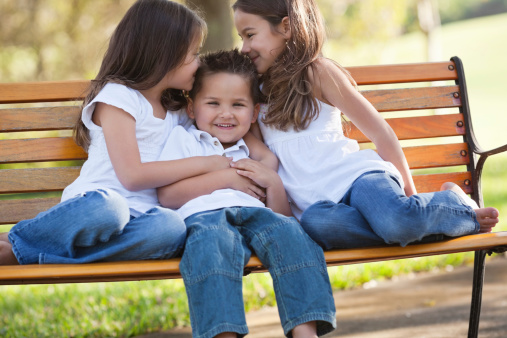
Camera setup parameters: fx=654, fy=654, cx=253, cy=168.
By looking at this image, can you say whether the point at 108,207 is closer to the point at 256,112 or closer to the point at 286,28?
the point at 256,112

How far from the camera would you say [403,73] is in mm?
3297

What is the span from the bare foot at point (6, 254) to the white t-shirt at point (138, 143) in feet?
1.03

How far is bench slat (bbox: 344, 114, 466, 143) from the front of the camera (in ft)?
10.7

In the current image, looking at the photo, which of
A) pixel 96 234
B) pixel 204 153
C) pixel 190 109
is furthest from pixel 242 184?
pixel 96 234

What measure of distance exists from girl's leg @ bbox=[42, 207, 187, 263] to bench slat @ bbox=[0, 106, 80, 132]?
0.89 meters

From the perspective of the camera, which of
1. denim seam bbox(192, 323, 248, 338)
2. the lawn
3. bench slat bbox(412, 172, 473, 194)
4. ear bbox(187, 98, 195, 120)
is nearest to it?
denim seam bbox(192, 323, 248, 338)

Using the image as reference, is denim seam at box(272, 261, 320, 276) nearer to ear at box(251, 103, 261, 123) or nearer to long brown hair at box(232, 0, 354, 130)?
long brown hair at box(232, 0, 354, 130)

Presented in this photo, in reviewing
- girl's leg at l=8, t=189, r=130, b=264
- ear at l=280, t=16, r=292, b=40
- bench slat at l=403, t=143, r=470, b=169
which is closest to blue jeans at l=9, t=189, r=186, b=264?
girl's leg at l=8, t=189, r=130, b=264

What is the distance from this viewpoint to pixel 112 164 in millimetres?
2582

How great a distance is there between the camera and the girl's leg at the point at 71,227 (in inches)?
88.7

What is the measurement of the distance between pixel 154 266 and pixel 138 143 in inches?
28.0

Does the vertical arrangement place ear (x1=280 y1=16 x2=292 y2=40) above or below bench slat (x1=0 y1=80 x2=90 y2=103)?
above

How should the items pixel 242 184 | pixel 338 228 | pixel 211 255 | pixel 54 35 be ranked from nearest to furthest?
pixel 211 255
pixel 338 228
pixel 242 184
pixel 54 35

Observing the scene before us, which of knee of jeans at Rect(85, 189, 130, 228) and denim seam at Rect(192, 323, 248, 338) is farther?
knee of jeans at Rect(85, 189, 130, 228)
